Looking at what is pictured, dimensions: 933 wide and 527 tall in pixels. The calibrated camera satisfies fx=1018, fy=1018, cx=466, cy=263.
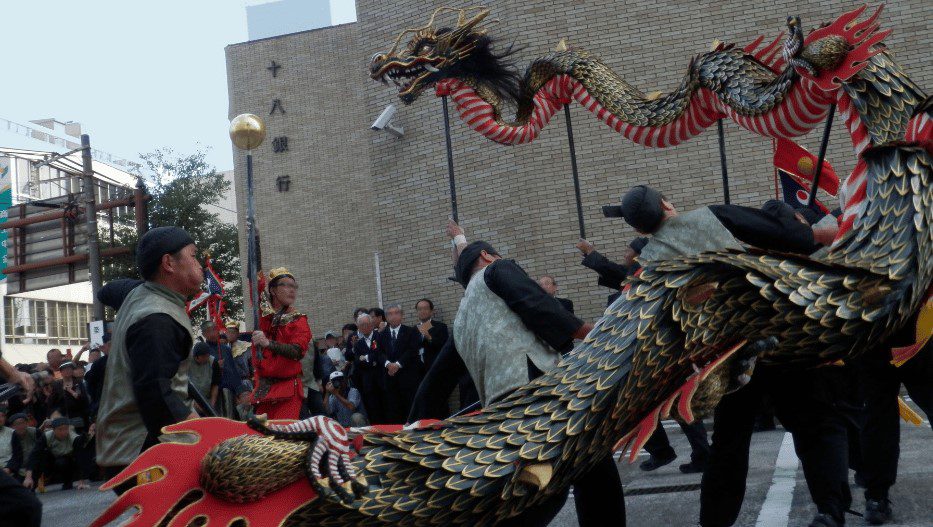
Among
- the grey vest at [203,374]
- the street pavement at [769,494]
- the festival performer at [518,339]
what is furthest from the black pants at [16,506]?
the grey vest at [203,374]

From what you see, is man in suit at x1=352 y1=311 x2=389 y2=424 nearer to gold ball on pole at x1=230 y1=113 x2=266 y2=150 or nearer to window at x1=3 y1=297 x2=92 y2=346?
gold ball on pole at x1=230 y1=113 x2=266 y2=150

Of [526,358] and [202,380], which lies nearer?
[526,358]

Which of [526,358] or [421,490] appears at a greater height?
[526,358]

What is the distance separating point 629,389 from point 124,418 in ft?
6.98

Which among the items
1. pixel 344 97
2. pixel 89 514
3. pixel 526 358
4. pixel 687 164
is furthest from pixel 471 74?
pixel 344 97

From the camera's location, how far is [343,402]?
13.5 metres

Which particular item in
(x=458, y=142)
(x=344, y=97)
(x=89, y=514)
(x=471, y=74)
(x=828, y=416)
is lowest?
(x=89, y=514)

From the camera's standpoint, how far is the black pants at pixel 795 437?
461cm

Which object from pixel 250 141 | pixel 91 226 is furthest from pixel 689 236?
pixel 91 226

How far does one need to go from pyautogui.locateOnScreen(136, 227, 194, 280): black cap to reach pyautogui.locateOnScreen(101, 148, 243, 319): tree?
25.7 meters

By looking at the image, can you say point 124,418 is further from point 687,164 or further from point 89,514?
point 687,164

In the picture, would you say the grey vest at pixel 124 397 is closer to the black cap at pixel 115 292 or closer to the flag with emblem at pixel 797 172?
the black cap at pixel 115 292

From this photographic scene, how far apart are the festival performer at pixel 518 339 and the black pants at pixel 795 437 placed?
1.49ft

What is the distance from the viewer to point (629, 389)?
3375 millimetres
